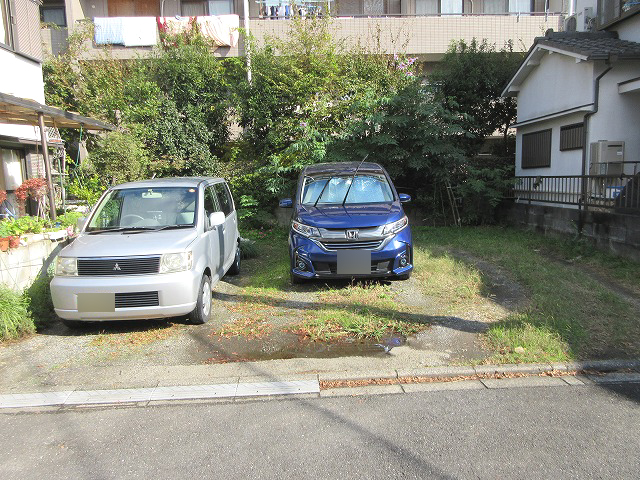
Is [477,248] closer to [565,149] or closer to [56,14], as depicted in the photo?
[565,149]

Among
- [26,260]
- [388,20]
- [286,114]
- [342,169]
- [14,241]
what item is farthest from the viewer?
[388,20]

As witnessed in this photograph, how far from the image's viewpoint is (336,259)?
6242 mm

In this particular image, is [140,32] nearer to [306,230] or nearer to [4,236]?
[4,236]

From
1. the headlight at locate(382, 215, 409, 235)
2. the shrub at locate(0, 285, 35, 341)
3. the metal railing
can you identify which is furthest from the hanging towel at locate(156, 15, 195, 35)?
the shrub at locate(0, 285, 35, 341)

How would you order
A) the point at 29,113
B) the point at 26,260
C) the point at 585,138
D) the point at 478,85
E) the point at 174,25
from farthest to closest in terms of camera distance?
the point at 174,25, the point at 478,85, the point at 585,138, the point at 29,113, the point at 26,260

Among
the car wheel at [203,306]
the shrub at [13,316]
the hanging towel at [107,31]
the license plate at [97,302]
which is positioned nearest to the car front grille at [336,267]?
the car wheel at [203,306]

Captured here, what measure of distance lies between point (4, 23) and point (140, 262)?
6.95m

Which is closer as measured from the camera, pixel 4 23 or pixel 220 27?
pixel 4 23

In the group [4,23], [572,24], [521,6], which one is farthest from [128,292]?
[521,6]

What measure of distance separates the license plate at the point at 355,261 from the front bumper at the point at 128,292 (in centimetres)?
210

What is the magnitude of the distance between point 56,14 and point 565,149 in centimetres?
1840

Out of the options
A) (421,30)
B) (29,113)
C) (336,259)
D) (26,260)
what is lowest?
(336,259)

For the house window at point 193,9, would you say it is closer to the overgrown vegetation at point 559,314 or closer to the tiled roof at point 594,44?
the tiled roof at point 594,44

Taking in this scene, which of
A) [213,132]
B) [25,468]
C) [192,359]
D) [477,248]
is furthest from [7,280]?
[213,132]
